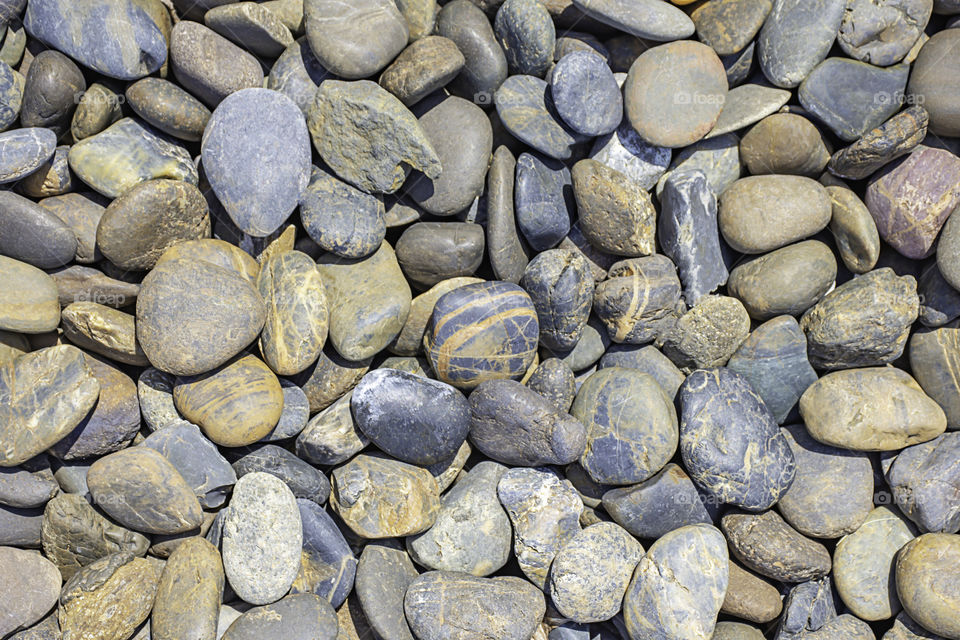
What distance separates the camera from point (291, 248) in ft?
11.6

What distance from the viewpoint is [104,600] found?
311 centimetres

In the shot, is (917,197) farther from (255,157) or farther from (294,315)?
(255,157)

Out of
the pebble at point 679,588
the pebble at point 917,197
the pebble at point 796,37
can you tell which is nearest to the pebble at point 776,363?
the pebble at point 917,197

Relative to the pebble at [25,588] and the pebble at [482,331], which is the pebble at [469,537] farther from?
the pebble at [25,588]

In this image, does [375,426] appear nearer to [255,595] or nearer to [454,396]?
[454,396]

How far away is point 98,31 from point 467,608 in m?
3.25

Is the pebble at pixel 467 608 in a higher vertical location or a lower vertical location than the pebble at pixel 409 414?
lower

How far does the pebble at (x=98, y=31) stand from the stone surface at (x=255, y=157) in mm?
464

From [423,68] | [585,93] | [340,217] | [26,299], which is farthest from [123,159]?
[585,93]

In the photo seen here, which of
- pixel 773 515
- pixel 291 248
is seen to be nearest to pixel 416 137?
pixel 291 248

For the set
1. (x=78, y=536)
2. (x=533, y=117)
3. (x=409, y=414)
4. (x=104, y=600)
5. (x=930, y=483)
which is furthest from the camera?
(x=533, y=117)

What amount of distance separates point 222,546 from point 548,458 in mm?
1612

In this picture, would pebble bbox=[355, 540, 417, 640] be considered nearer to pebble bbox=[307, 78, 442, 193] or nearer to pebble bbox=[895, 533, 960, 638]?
pebble bbox=[307, 78, 442, 193]

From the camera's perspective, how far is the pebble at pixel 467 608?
3.27 metres
